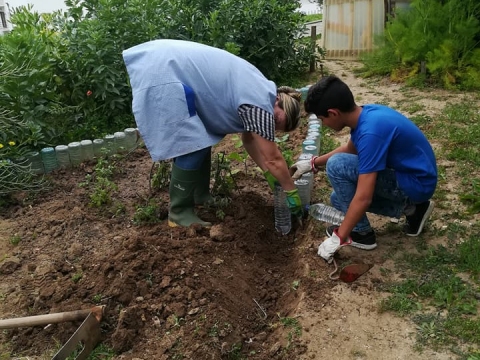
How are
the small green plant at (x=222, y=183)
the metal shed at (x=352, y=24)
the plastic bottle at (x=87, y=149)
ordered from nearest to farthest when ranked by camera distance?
the small green plant at (x=222, y=183)
the plastic bottle at (x=87, y=149)
the metal shed at (x=352, y=24)

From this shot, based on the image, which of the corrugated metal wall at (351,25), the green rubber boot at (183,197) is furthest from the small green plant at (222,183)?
the corrugated metal wall at (351,25)

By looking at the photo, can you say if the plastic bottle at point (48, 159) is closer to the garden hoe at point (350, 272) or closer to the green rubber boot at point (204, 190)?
the green rubber boot at point (204, 190)

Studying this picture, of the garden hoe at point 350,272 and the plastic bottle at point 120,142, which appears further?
the plastic bottle at point 120,142

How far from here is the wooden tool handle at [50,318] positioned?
7.79 ft

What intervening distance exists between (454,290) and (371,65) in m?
5.19

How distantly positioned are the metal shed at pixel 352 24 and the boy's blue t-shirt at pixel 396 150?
5.42 meters

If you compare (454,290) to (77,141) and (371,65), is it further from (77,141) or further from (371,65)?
(371,65)

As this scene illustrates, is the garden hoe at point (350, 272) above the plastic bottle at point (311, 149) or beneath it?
beneath

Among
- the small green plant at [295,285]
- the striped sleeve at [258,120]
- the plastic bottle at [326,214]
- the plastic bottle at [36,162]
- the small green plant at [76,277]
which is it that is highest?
the striped sleeve at [258,120]

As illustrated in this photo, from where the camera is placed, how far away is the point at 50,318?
2447mm

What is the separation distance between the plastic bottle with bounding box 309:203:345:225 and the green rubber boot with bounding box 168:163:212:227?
0.77 meters

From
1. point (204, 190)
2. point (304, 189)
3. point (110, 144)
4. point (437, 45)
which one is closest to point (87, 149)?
point (110, 144)

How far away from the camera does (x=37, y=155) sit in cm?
459

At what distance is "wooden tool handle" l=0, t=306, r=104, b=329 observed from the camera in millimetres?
2373
